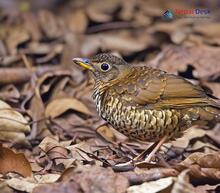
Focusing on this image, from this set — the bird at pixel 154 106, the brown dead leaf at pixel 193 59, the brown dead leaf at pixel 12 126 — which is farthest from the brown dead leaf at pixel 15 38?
the bird at pixel 154 106

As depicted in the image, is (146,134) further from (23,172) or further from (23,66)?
(23,66)

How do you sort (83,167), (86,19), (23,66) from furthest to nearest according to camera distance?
1. (86,19)
2. (23,66)
3. (83,167)

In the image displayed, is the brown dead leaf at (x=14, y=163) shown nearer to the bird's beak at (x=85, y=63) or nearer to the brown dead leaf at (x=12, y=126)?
the brown dead leaf at (x=12, y=126)

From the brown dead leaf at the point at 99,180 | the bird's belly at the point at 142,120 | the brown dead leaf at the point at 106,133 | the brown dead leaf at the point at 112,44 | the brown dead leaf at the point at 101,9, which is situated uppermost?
the brown dead leaf at the point at 101,9

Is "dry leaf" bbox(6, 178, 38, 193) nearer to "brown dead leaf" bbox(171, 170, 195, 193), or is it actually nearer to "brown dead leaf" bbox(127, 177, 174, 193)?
"brown dead leaf" bbox(127, 177, 174, 193)

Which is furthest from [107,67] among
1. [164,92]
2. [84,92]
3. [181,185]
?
[181,185]

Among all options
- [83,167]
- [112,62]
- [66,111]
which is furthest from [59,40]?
[83,167]
